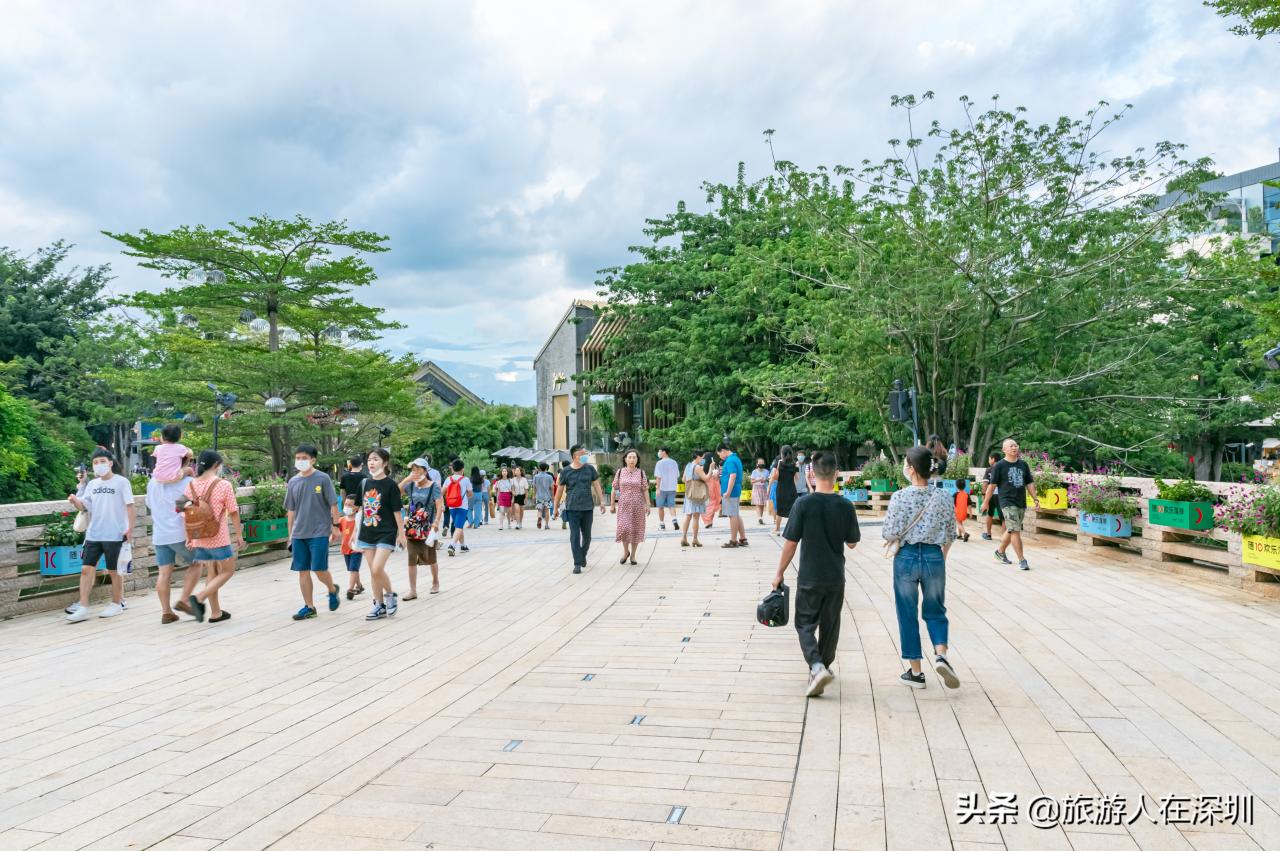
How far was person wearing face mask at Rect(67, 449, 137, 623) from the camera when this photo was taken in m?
8.74

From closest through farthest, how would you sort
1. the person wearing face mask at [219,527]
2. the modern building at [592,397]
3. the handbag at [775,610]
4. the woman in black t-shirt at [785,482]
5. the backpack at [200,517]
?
1. the handbag at [775,610]
2. the backpack at [200,517]
3. the person wearing face mask at [219,527]
4. the woman in black t-shirt at [785,482]
5. the modern building at [592,397]

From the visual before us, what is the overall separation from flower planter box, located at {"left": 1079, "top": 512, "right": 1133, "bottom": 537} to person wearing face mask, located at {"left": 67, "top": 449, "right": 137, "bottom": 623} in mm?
12021

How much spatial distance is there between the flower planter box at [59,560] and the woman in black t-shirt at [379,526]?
3.14 m

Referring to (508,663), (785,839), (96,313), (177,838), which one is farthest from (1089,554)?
(96,313)

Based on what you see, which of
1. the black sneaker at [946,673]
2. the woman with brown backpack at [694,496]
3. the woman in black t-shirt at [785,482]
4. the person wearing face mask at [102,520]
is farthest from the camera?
the woman with brown backpack at [694,496]

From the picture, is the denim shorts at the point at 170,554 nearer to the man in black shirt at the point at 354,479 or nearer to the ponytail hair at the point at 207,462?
the ponytail hair at the point at 207,462

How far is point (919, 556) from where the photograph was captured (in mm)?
5520

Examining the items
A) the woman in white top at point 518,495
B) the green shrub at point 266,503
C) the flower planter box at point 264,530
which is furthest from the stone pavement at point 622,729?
the woman in white top at point 518,495

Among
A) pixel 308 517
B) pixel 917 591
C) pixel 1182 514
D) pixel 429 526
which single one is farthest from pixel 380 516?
pixel 1182 514

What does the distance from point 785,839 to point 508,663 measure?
11.7ft

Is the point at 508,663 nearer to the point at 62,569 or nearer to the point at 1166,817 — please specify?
the point at 1166,817

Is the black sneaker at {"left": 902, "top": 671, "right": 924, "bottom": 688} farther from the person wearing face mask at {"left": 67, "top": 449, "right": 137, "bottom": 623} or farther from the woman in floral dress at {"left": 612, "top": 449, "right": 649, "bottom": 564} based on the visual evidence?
the person wearing face mask at {"left": 67, "top": 449, "right": 137, "bottom": 623}

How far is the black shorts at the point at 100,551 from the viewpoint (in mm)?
8789

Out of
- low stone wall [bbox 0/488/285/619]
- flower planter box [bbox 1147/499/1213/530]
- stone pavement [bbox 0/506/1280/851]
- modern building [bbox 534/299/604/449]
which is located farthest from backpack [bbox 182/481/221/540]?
modern building [bbox 534/299/604/449]
